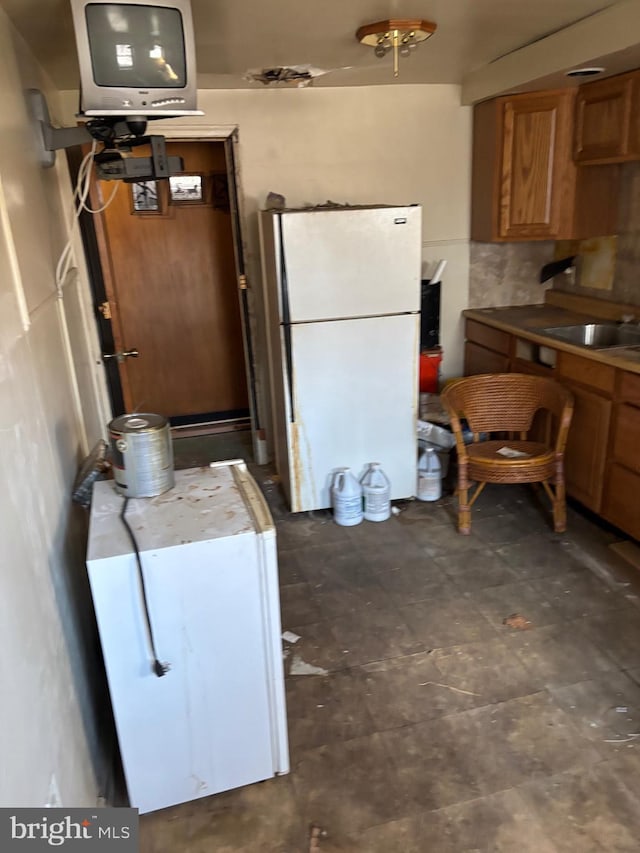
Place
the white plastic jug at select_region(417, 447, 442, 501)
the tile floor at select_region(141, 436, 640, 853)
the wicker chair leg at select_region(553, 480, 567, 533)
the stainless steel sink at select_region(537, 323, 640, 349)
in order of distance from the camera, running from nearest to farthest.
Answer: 1. the tile floor at select_region(141, 436, 640, 853)
2. the wicker chair leg at select_region(553, 480, 567, 533)
3. the stainless steel sink at select_region(537, 323, 640, 349)
4. the white plastic jug at select_region(417, 447, 442, 501)

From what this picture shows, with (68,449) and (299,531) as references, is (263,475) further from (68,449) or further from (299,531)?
(68,449)

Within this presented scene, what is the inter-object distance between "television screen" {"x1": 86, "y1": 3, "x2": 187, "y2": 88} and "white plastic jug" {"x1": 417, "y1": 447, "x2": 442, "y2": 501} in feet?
7.43

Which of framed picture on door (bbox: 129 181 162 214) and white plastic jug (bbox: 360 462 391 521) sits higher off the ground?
framed picture on door (bbox: 129 181 162 214)

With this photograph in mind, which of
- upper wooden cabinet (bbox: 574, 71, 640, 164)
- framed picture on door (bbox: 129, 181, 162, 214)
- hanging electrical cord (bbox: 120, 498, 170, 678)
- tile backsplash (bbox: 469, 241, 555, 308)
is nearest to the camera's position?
hanging electrical cord (bbox: 120, 498, 170, 678)

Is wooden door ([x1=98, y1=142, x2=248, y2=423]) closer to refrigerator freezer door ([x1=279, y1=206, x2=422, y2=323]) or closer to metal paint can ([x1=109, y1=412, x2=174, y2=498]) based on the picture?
refrigerator freezer door ([x1=279, y1=206, x2=422, y2=323])

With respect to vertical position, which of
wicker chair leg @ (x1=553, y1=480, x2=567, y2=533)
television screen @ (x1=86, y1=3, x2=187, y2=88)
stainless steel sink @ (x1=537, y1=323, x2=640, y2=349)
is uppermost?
television screen @ (x1=86, y1=3, x2=187, y2=88)

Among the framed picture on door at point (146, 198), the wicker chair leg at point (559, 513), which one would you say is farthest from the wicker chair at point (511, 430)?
the framed picture on door at point (146, 198)

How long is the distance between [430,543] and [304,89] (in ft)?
8.42

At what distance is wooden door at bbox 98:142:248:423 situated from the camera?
4.53 metres

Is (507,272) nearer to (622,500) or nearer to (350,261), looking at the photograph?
(350,261)

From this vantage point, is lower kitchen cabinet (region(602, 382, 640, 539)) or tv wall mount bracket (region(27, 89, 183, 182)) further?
lower kitchen cabinet (region(602, 382, 640, 539))

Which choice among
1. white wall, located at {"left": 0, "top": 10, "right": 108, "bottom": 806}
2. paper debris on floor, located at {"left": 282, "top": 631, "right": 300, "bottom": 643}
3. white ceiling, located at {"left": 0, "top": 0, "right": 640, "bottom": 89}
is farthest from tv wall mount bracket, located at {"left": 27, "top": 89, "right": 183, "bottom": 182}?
paper debris on floor, located at {"left": 282, "top": 631, "right": 300, "bottom": 643}

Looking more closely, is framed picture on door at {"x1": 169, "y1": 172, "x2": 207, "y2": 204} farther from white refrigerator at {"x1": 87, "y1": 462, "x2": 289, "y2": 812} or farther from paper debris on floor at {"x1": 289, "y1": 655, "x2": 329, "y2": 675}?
paper debris on floor at {"x1": 289, "y1": 655, "x2": 329, "y2": 675}

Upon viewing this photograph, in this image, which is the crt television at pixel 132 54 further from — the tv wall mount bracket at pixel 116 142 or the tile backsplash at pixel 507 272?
the tile backsplash at pixel 507 272
